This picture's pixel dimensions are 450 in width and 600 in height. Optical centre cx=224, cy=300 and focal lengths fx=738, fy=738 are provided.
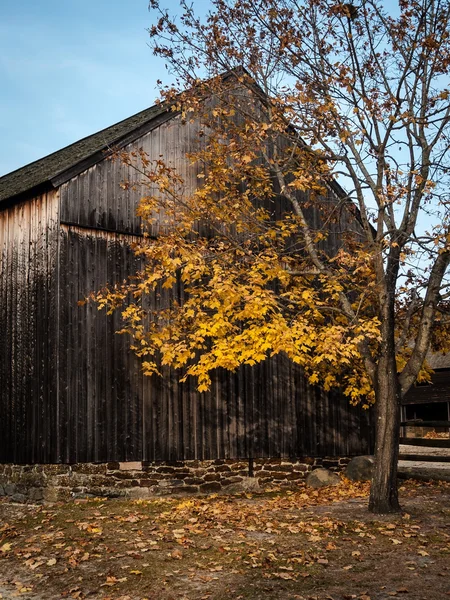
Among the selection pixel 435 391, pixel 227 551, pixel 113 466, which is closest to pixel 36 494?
pixel 113 466

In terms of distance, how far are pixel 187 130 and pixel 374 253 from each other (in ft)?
20.7

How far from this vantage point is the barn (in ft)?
46.5

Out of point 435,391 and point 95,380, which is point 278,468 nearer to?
point 95,380

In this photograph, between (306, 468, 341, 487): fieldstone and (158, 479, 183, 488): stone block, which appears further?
(306, 468, 341, 487): fieldstone

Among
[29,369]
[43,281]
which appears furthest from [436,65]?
[29,369]

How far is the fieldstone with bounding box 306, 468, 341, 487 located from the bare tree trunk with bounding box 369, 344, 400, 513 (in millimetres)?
3979

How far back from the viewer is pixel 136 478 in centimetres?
1478

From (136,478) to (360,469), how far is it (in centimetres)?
500

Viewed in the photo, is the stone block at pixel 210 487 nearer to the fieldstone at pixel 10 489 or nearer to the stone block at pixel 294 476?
the stone block at pixel 294 476

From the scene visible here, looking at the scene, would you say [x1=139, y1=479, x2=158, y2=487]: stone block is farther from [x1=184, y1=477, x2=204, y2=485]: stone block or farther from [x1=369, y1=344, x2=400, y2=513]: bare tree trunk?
[x1=369, y1=344, x2=400, y2=513]: bare tree trunk

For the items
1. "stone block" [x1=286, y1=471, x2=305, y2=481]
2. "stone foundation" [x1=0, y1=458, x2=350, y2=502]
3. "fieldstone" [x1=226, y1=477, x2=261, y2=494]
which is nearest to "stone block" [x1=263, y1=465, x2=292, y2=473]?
"stone foundation" [x1=0, y1=458, x2=350, y2=502]

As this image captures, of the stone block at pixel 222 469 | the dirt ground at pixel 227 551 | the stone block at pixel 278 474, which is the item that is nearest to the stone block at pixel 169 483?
the stone block at pixel 222 469

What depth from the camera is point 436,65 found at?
12109mm

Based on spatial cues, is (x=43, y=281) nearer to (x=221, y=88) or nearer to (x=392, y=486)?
(x=221, y=88)
